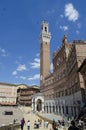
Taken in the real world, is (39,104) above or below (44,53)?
below

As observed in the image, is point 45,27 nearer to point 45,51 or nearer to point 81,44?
point 45,51

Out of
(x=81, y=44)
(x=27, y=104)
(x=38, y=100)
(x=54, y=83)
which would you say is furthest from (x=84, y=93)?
(x=27, y=104)

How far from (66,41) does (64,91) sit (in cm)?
1385

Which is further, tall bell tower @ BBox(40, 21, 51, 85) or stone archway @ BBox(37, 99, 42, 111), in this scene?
tall bell tower @ BBox(40, 21, 51, 85)

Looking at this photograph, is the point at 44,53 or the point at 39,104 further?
the point at 44,53

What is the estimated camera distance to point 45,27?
A: 90.6 metres

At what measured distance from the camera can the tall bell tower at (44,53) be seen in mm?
75062

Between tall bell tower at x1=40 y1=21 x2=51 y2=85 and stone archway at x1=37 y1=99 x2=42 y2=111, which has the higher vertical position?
tall bell tower at x1=40 y1=21 x2=51 y2=85

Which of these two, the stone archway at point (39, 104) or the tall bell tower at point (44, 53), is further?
the tall bell tower at point (44, 53)

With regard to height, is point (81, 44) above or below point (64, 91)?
above

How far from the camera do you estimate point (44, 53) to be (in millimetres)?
78375

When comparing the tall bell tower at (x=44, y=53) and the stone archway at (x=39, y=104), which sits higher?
the tall bell tower at (x=44, y=53)

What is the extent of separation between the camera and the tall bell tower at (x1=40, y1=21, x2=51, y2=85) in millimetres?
75062

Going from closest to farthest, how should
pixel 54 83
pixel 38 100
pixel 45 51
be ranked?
pixel 54 83
pixel 38 100
pixel 45 51
